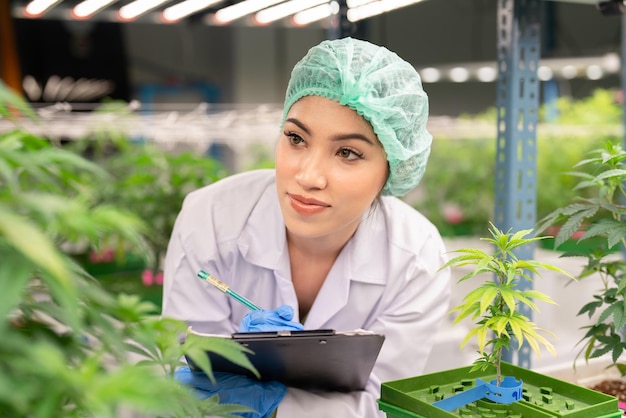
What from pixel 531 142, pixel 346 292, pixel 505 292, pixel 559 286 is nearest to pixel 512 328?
pixel 505 292

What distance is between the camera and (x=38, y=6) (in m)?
2.13

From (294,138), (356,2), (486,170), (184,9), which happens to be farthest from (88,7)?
(486,170)

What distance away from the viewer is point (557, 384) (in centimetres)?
144

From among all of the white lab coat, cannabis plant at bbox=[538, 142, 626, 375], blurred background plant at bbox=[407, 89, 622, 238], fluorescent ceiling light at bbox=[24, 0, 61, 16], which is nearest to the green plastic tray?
cannabis plant at bbox=[538, 142, 626, 375]

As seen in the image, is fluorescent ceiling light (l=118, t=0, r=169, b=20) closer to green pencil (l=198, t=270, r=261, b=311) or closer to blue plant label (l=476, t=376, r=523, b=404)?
green pencil (l=198, t=270, r=261, b=311)

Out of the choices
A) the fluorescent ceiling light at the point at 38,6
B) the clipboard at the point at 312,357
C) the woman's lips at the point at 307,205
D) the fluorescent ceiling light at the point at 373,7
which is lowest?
the clipboard at the point at 312,357

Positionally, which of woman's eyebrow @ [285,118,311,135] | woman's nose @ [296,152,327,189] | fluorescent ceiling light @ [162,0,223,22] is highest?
fluorescent ceiling light @ [162,0,223,22]

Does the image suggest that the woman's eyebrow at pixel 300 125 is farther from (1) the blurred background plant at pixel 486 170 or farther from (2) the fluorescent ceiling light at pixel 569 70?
(2) the fluorescent ceiling light at pixel 569 70

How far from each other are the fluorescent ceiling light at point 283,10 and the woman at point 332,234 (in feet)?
1.59

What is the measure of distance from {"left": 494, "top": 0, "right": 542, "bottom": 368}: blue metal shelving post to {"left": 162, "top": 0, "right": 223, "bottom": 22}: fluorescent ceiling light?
0.84 m

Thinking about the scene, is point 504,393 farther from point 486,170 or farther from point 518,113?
point 486,170

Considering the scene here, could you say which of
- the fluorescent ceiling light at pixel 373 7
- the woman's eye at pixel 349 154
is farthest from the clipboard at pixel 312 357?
the fluorescent ceiling light at pixel 373 7

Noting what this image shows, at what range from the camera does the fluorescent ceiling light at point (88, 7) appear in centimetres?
208

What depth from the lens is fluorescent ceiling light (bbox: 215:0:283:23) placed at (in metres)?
2.17
